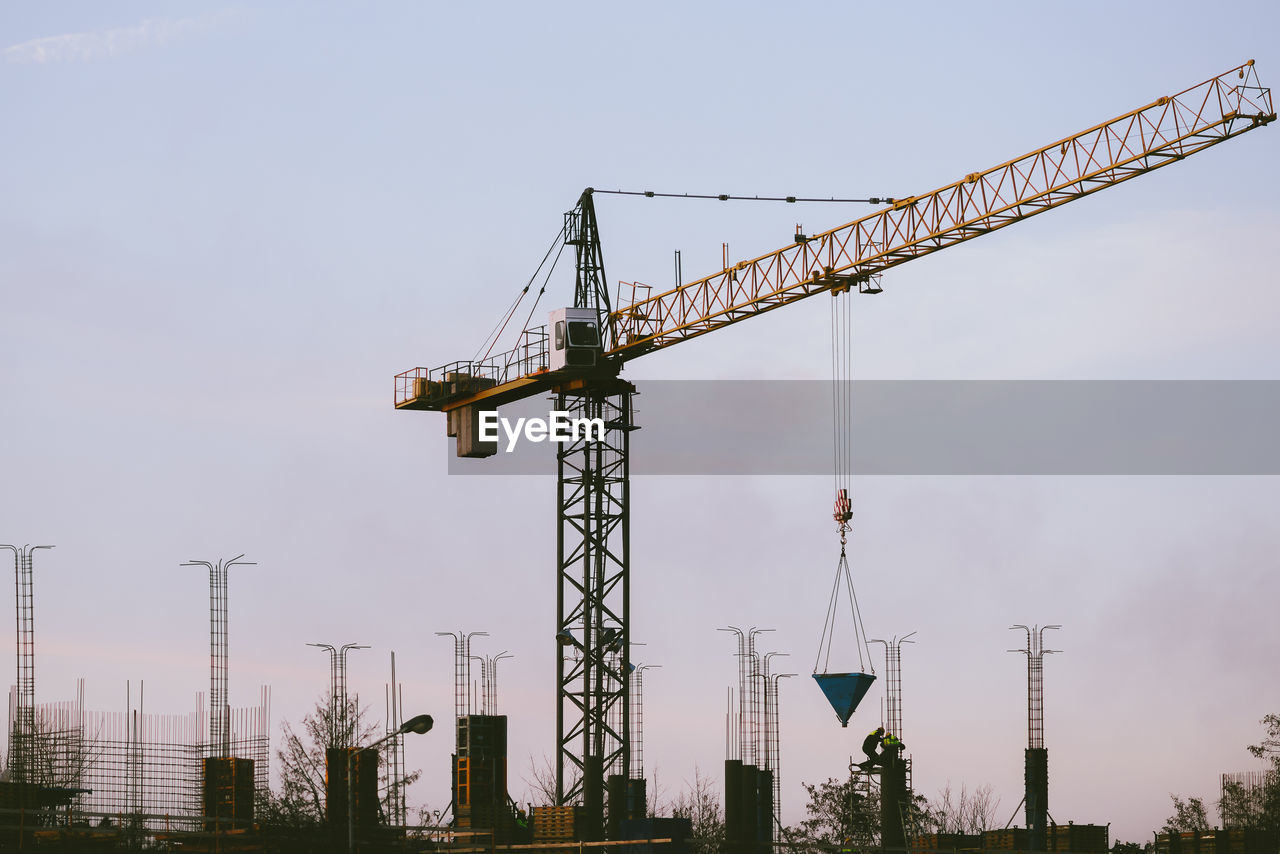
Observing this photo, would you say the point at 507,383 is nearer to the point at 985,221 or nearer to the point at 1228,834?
the point at 985,221

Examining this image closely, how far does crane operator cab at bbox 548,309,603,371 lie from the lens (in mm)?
83125

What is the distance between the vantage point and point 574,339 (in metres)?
83.3

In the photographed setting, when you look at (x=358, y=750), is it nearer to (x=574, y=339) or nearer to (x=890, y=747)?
(x=890, y=747)

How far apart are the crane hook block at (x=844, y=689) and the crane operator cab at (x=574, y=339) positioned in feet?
71.4

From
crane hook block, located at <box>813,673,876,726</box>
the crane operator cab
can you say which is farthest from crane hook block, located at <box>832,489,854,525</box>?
the crane operator cab

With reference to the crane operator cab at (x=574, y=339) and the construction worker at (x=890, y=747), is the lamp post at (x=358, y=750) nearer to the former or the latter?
the construction worker at (x=890, y=747)

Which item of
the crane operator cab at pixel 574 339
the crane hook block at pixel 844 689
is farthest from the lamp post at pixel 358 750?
the crane operator cab at pixel 574 339

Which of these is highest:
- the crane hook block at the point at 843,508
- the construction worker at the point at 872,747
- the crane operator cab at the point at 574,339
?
the crane operator cab at the point at 574,339

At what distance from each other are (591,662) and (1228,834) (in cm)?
2828

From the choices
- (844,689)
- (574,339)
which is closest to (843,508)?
(844,689)

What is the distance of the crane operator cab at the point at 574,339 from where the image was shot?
83.1 meters

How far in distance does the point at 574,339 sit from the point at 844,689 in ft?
76.9

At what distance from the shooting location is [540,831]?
72.0 m

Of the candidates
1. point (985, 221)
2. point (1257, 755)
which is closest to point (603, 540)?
point (985, 221)
